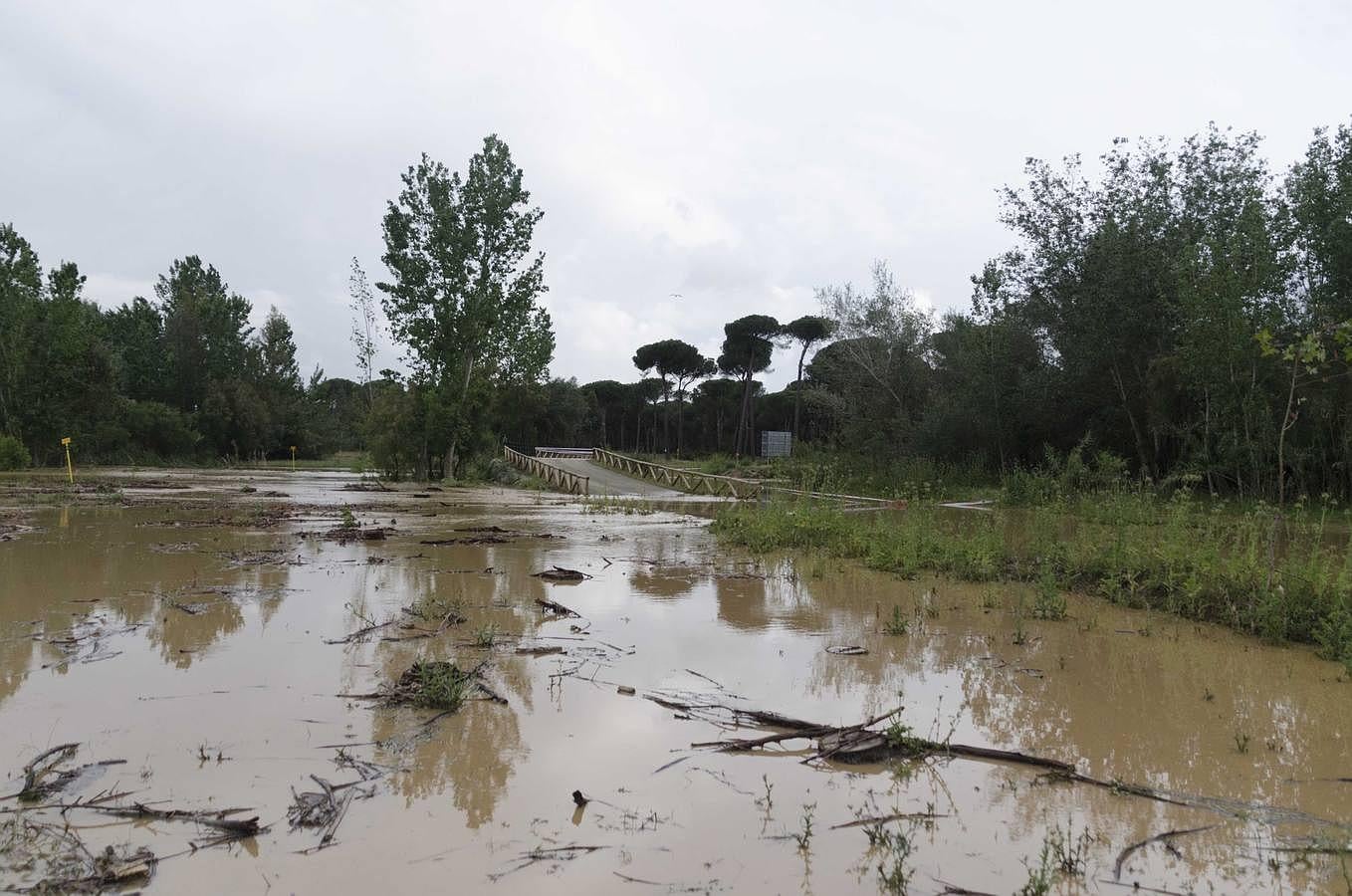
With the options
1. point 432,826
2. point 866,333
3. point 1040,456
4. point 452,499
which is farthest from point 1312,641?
point 866,333

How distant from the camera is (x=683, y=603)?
7914mm

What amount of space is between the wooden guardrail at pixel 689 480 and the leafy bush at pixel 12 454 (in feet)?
75.0

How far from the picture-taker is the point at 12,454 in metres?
32.2

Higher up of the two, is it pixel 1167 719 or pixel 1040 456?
pixel 1040 456

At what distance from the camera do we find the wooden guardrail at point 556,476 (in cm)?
2813

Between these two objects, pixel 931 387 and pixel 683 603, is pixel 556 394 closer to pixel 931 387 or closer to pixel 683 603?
pixel 931 387

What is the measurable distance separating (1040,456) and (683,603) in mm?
20883

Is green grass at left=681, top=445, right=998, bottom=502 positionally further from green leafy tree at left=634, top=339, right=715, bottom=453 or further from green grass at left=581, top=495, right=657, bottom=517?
green leafy tree at left=634, top=339, right=715, bottom=453

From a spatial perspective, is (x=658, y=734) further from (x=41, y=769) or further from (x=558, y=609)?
(x=558, y=609)

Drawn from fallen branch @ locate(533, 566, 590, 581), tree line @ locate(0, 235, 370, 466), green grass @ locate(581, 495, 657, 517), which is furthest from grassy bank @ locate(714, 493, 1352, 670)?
tree line @ locate(0, 235, 370, 466)

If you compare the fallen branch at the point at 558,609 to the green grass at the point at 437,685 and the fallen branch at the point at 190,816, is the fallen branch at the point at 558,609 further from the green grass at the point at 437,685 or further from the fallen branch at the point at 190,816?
the fallen branch at the point at 190,816

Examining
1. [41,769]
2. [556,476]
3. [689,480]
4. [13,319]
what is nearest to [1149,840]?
[41,769]

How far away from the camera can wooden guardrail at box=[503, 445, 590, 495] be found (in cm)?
2813

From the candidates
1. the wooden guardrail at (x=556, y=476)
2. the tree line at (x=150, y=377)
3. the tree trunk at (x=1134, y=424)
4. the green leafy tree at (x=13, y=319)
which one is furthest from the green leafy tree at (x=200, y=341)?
the tree trunk at (x=1134, y=424)
